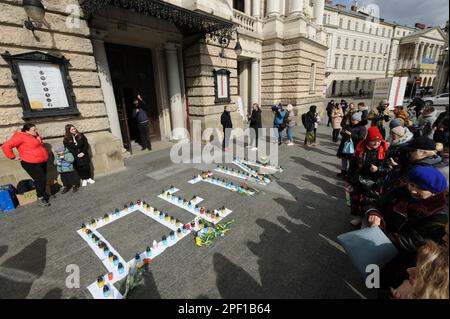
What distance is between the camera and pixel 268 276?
288 cm

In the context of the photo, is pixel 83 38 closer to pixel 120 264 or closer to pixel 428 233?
pixel 120 264

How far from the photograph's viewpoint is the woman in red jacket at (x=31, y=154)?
449 cm

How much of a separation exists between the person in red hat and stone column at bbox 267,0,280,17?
1274 cm

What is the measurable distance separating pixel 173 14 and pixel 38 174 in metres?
5.96

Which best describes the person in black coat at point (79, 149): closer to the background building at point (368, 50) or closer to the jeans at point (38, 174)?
the jeans at point (38, 174)

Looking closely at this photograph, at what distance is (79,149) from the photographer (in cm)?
547

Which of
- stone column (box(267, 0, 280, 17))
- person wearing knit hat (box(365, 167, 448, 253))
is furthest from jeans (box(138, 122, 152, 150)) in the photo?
stone column (box(267, 0, 280, 17))

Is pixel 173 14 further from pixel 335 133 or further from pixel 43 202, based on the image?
pixel 335 133

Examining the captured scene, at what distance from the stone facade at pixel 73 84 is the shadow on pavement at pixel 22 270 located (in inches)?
105

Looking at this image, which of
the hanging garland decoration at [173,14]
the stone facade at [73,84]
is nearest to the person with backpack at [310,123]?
the hanging garland decoration at [173,14]

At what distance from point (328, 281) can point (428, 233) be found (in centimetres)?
142

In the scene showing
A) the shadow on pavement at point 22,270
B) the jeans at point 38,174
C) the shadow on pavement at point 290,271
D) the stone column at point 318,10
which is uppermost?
the stone column at point 318,10
